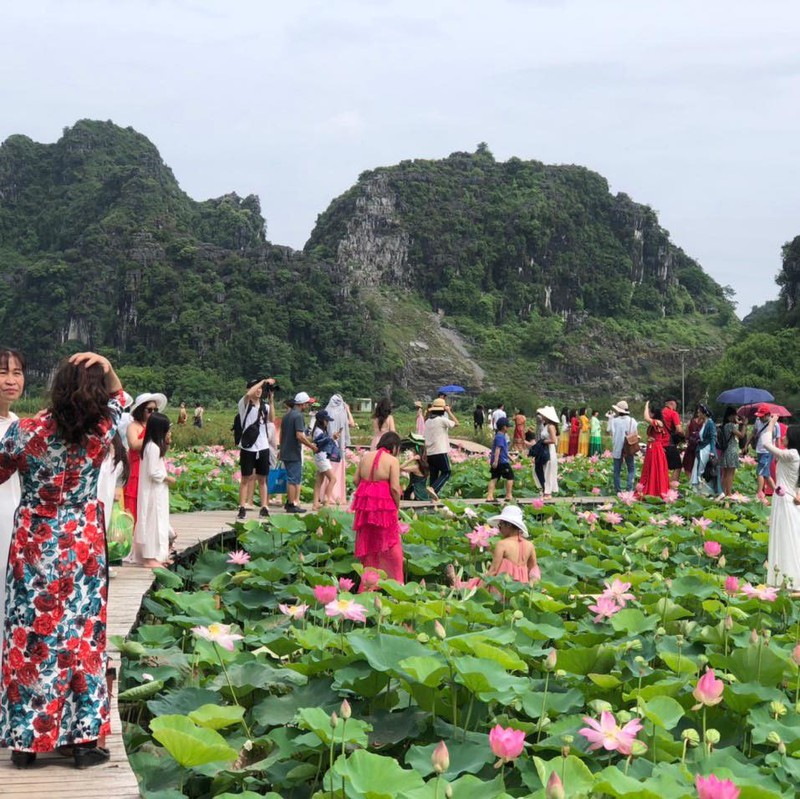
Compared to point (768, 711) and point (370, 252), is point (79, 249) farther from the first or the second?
point (768, 711)

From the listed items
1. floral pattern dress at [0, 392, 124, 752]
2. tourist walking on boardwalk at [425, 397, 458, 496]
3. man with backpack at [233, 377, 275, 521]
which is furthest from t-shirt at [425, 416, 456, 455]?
floral pattern dress at [0, 392, 124, 752]

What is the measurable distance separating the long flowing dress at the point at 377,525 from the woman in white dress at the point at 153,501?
1.02 meters

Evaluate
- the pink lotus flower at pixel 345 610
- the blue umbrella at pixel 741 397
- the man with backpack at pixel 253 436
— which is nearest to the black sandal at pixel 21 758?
A: the pink lotus flower at pixel 345 610

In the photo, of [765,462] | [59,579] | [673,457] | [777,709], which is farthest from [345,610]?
[673,457]

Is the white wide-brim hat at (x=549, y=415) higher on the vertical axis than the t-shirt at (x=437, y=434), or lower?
higher

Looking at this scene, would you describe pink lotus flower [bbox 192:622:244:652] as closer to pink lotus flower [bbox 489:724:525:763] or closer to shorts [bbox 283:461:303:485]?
pink lotus flower [bbox 489:724:525:763]

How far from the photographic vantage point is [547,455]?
10430 millimetres

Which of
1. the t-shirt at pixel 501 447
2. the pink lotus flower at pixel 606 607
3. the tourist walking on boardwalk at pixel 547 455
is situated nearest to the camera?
the pink lotus flower at pixel 606 607

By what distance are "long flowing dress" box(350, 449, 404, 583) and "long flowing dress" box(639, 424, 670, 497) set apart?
4743 mm

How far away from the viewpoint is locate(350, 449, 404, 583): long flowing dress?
5199 millimetres

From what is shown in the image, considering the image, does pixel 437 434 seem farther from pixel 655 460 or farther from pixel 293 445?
pixel 655 460

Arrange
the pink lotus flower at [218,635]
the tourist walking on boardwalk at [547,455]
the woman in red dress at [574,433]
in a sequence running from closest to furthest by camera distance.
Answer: the pink lotus flower at [218,635], the tourist walking on boardwalk at [547,455], the woman in red dress at [574,433]

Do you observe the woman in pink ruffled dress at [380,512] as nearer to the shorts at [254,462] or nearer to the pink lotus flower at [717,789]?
the shorts at [254,462]

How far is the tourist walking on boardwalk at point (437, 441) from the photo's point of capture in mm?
9141
